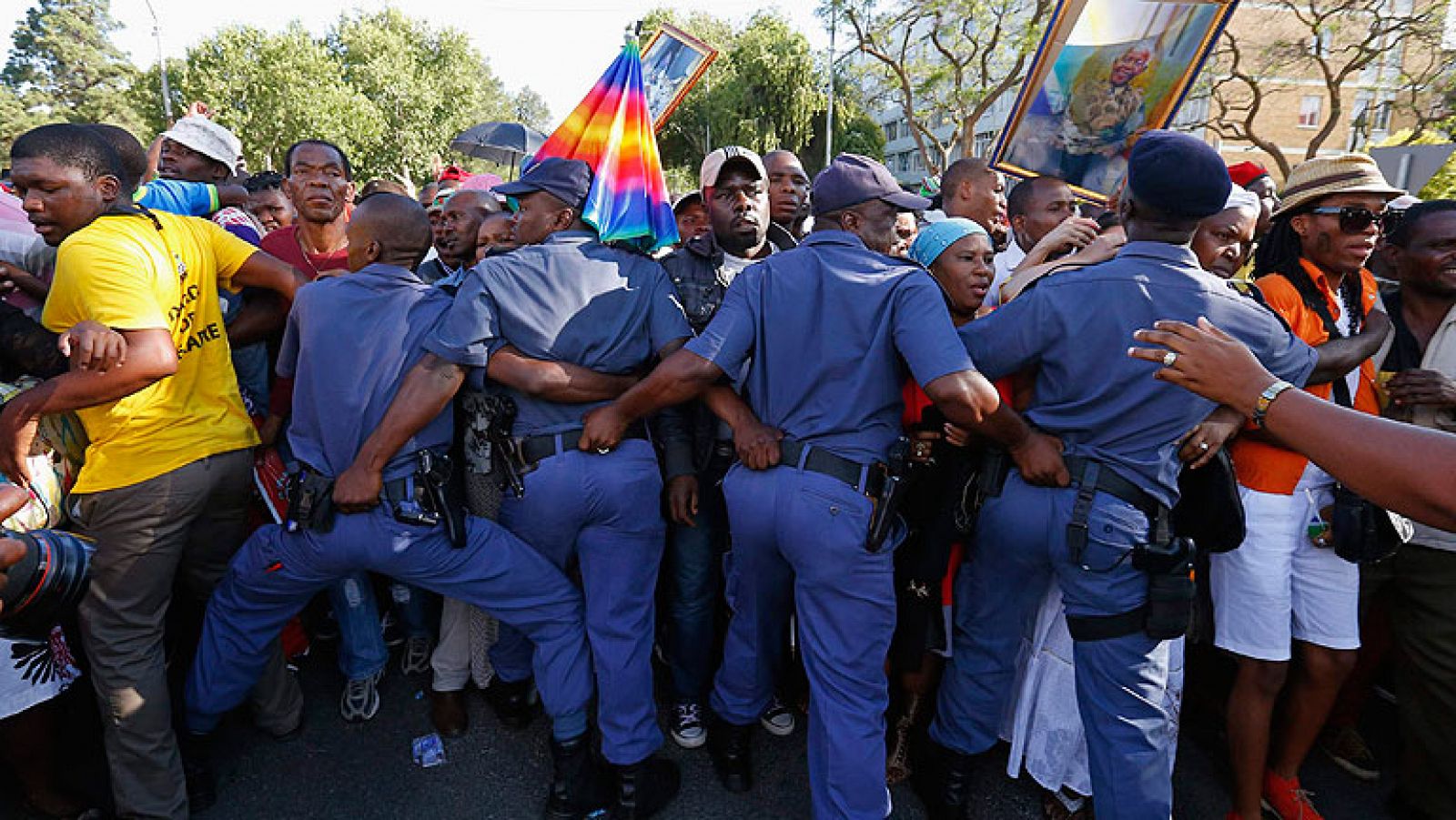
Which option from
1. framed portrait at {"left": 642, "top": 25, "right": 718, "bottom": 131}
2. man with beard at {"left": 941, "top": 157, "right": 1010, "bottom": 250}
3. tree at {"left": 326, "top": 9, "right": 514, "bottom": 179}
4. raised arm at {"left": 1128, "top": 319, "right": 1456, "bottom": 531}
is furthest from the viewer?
tree at {"left": 326, "top": 9, "right": 514, "bottom": 179}

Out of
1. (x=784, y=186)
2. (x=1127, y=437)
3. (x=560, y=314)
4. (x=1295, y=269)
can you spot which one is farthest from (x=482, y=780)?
(x=1295, y=269)

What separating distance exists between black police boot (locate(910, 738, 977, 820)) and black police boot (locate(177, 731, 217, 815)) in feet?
8.98

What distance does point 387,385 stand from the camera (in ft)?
8.82

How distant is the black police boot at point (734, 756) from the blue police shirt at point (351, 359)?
5.33 ft

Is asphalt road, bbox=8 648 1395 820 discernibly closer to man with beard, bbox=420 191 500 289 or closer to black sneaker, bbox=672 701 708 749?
black sneaker, bbox=672 701 708 749

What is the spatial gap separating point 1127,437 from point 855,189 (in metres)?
1.24

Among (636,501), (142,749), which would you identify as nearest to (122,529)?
(142,749)

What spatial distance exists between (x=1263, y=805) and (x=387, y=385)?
3.75m

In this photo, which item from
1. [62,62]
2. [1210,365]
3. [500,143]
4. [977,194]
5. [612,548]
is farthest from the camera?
[62,62]

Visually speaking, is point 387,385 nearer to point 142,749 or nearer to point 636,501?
point 636,501

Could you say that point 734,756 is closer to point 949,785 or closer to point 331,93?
point 949,785

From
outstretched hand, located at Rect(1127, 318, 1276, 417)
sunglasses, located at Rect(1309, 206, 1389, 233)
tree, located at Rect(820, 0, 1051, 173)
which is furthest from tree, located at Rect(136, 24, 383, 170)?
outstretched hand, located at Rect(1127, 318, 1276, 417)

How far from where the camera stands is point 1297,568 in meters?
2.76

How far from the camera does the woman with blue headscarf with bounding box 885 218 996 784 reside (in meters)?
2.80
